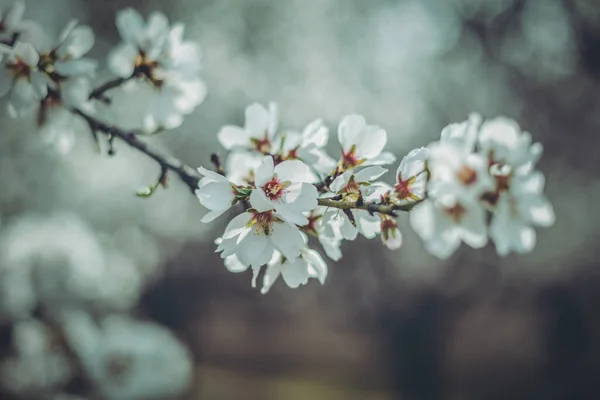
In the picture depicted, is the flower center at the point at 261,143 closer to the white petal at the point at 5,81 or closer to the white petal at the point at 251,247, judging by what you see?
the white petal at the point at 251,247

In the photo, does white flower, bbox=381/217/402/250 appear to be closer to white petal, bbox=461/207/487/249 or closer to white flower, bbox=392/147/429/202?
white flower, bbox=392/147/429/202

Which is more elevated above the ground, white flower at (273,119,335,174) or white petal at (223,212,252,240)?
white flower at (273,119,335,174)

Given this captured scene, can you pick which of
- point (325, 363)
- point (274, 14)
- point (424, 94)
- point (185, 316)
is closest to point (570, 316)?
point (424, 94)

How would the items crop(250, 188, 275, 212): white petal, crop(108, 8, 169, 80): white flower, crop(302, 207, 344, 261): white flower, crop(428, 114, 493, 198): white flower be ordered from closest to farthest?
crop(428, 114, 493, 198): white flower < crop(250, 188, 275, 212): white petal < crop(302, 207, 344, 261): white flower < crop(108, 8, 169, 80): white flower

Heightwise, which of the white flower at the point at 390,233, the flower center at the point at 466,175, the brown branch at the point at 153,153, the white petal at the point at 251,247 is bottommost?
the white petal at the point at 251,247

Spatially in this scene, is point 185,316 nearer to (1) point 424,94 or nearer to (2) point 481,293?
(2) point 481,293

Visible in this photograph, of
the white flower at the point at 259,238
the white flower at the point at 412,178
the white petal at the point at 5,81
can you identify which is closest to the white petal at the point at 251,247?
the white flower at the point at 259,238

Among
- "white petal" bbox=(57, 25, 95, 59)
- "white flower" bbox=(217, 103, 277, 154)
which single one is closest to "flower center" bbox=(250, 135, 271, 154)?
"white flower" bbox=(217, 103, 277, 154)
